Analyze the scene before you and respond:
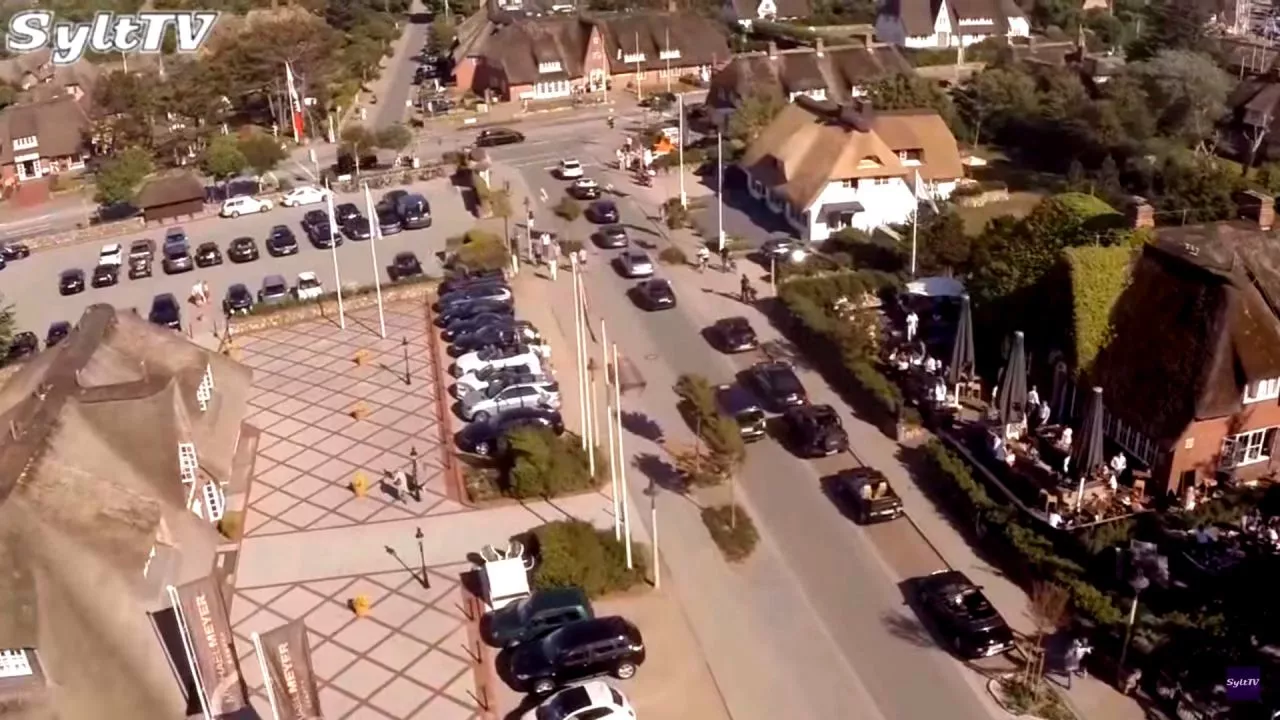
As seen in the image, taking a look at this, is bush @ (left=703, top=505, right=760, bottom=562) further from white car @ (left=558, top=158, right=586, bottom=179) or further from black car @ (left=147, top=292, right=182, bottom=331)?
white car @ (left=558, top=158, right=586, bottom=179)

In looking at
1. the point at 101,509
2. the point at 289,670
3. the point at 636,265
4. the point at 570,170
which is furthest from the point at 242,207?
the point at 289,670

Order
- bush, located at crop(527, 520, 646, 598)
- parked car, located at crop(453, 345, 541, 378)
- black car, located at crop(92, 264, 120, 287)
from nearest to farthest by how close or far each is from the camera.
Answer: bush, located at crop(527, 520, 646, 598)
parked car, located at crop(453, 345, 541, 378)
black car, located at crop(92, 264, 120, 287)

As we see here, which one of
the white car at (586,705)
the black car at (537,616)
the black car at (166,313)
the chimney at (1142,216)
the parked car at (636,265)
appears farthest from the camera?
the parked car at (636,265)

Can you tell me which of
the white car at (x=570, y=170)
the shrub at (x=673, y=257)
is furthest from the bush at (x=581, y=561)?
the white car at (x=570, y=170)

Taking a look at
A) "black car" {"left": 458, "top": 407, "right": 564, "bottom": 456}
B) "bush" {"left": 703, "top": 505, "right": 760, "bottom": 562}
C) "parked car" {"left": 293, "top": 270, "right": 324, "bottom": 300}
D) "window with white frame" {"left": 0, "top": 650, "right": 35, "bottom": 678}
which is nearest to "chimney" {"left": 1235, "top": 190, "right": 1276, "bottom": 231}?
"bush" {"left": 703, "top": 505, "right": 760, "bottom": 562}

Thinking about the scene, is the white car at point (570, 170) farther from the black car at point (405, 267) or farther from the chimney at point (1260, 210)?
the chimney at point (1260, 210)

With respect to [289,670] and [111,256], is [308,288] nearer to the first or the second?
[111,256]
